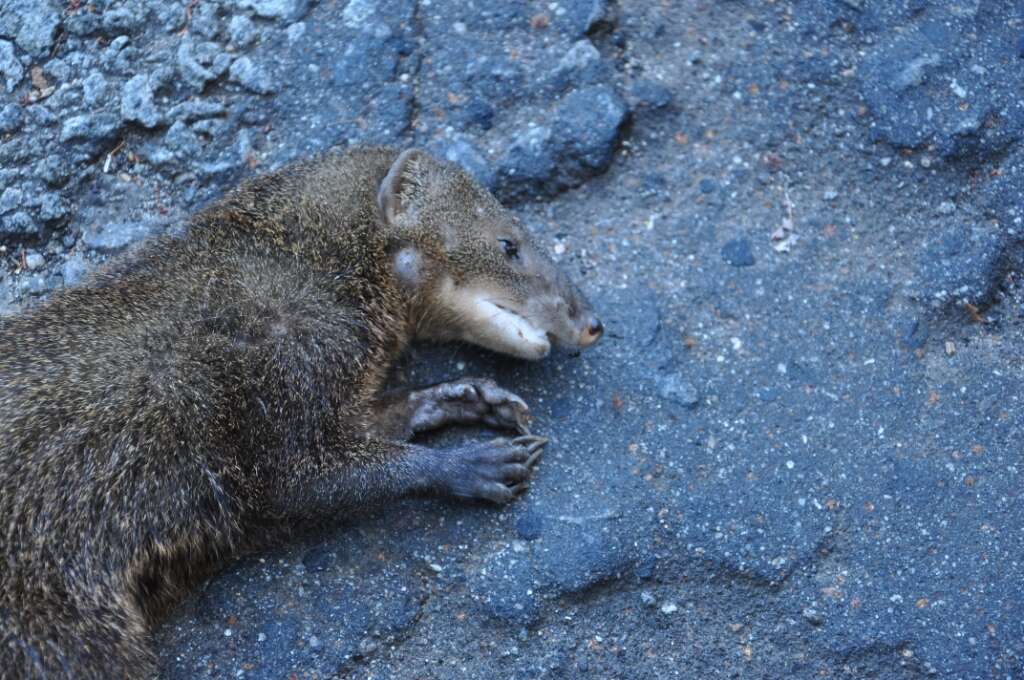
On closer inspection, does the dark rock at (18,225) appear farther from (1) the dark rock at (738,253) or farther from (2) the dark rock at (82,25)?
(1) the dark rock at (738,253)

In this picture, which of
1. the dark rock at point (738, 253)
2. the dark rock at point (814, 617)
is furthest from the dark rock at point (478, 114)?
the dark rock at point (814, 617)

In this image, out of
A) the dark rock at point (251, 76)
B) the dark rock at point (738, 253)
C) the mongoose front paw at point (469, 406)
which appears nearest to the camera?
the mongoose front paw at point (469, 406)

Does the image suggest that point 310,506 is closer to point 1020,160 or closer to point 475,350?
point 475,350

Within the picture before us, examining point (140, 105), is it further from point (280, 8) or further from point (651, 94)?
point (651, 94)

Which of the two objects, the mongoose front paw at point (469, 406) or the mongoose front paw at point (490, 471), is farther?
the mongoose front paw at point (469, 406)

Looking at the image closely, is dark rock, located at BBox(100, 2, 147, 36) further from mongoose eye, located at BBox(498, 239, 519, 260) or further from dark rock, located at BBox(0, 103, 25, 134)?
mongoose eye, located at BBox(498, 239, 519, 260)

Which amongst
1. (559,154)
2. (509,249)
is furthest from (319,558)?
(559,154)

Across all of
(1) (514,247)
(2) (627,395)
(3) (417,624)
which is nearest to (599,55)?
(1) (514,247)

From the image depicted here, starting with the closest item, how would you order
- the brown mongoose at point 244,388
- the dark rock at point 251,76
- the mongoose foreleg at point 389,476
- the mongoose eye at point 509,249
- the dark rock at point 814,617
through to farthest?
the brown mongoose at point 244,388 < the dark rock at point 814,617 < the mongoose foreleg at point 389,476 < the mongoose eye at point 509,249 < the dark rock at point 251,76
